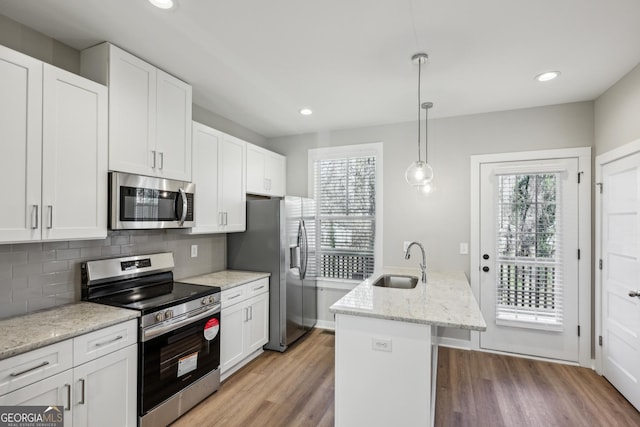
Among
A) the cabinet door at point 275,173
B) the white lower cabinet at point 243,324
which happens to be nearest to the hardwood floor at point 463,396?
the white lower cabinet at point 243,324

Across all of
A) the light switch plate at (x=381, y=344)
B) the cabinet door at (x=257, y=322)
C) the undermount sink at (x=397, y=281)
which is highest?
the undermount sink at (x=397, y=281)

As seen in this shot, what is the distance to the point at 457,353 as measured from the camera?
3447mm

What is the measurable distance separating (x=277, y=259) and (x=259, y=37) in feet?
6.87

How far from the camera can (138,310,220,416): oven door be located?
6.64 ft

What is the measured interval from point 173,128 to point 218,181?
2.31 ft

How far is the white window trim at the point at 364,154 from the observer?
393 centimetres

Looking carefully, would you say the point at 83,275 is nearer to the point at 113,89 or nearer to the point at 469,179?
the point at 113,89

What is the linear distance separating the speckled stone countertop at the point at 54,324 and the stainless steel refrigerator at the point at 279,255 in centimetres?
157

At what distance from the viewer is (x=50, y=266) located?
80.7 inches

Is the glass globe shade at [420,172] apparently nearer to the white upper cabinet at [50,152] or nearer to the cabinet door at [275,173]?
the cabinet door at [275,173]

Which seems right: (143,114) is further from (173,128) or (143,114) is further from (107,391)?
(107,391)

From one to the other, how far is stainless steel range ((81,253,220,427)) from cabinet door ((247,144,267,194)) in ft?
4.40

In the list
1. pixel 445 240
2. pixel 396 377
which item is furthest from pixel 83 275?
pixel 445 240

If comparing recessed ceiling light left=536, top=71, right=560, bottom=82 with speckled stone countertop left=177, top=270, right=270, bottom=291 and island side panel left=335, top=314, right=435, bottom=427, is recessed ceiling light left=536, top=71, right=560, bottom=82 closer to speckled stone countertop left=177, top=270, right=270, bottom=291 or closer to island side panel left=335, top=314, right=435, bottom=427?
island side panel left=335, top=314, right=435, bottom=427
